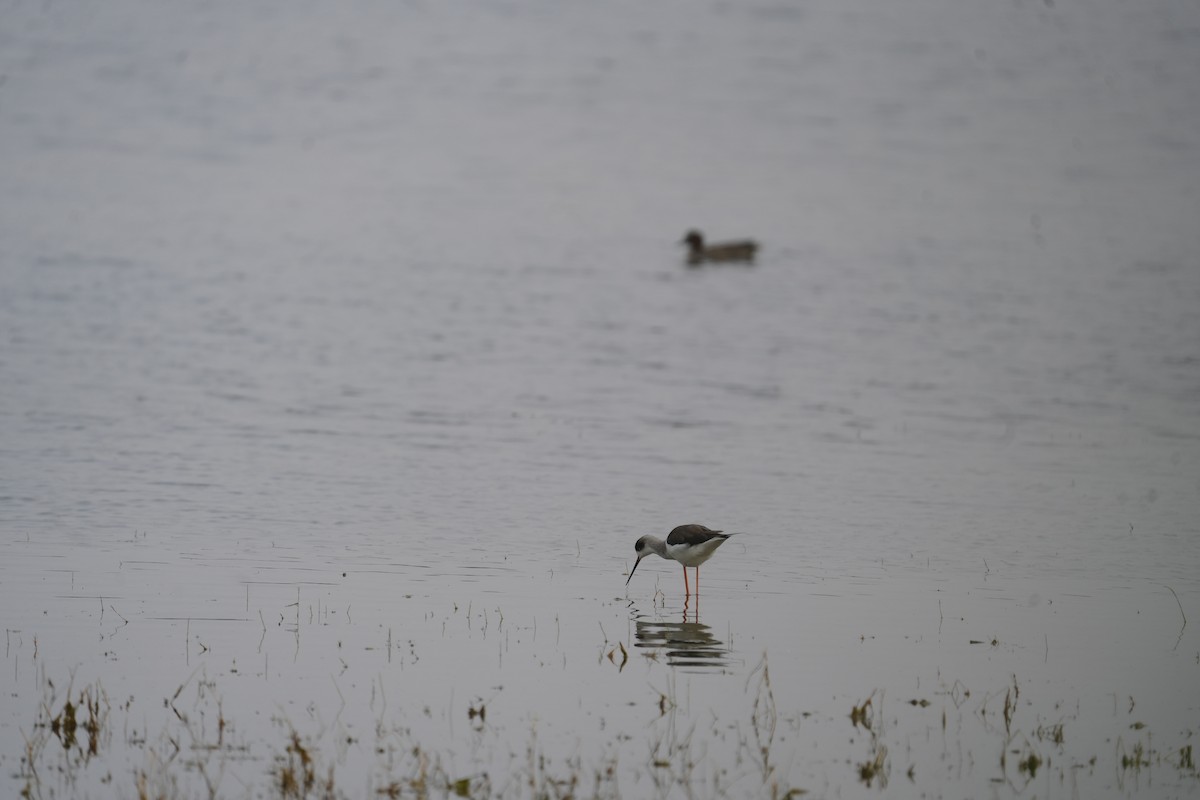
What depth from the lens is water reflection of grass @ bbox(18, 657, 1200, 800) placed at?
279 inches

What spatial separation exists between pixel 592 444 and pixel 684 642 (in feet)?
24.4

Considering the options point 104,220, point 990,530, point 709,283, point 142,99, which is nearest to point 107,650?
point 990,530

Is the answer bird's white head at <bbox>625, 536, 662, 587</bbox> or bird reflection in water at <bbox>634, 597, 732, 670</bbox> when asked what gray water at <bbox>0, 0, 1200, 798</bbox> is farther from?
bird's white head at <bbox>625, 536, 662, 587</bbox>

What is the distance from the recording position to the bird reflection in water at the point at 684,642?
9298 mm

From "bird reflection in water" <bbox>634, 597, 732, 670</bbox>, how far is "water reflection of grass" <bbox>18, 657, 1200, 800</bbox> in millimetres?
858

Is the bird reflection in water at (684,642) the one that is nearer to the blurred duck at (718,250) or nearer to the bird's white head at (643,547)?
the bird's white head at (643,547)

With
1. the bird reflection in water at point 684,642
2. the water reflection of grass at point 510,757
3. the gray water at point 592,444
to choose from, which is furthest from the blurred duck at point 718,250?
the water reflection of grass at point 510,757

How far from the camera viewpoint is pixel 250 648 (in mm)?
9141

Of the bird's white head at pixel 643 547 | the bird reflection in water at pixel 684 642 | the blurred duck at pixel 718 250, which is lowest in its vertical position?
the bird reflection in water at pixel 684 642

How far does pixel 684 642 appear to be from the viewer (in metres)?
9.75

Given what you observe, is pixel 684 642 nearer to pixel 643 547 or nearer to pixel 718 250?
pixel 643 547

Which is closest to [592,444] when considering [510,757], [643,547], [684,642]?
[643,547]

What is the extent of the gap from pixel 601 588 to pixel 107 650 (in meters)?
3.65

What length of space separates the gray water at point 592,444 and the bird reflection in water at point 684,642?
6cm
